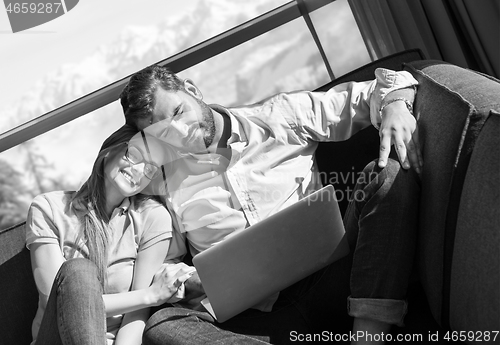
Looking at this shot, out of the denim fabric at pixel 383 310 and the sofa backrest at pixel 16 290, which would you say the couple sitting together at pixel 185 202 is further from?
the denim fabric at pixel 383 310

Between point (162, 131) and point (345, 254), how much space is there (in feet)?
2.19

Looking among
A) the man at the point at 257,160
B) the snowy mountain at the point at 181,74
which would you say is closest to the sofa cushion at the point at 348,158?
the man at the point at 257,160

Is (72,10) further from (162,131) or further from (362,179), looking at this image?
(362,179)

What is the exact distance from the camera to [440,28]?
6.48 ft

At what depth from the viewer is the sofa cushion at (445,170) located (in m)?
1.11

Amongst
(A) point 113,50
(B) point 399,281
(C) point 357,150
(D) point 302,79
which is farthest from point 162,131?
(A) point 113,50

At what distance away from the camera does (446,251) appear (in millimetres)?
1142

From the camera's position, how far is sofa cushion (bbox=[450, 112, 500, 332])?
37.7 inches

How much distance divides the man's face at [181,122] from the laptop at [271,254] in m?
0.48

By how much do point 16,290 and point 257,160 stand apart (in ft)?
2.82

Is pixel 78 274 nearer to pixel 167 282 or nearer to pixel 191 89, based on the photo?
pixel 167 282

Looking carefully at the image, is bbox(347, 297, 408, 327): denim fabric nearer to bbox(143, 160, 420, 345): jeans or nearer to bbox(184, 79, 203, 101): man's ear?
bbox(143, 160, 420, 345): jeans

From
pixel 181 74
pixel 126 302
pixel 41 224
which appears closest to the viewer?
pixel 126 302

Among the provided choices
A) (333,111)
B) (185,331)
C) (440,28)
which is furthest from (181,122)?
(440,28)
